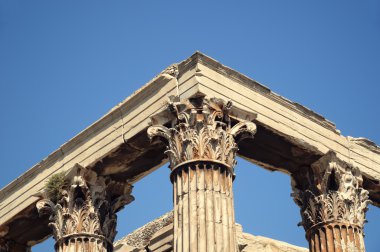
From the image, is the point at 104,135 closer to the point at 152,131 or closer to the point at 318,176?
the point at 152,131

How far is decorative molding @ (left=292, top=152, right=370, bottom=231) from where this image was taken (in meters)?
25.4

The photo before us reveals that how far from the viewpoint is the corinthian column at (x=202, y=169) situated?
22031mm

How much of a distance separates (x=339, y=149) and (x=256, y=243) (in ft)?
22.0

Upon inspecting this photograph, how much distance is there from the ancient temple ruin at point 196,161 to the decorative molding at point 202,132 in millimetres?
21

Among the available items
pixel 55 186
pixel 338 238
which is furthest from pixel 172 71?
pixel 338 238

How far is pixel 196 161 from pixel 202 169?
0.67ft

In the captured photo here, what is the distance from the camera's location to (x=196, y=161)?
2295 centimetres

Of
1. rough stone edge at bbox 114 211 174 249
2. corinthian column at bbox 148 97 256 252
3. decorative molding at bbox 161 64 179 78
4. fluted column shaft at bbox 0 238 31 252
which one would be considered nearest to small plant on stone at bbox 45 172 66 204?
fluted column shaft at bbox 0 238 31 252

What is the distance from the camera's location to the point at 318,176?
25.7 meters

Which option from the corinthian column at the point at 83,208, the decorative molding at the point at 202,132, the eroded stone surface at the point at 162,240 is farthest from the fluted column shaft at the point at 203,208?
the eroded stone surface at the point at 162,240

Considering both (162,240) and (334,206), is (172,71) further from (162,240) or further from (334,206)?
(162,240)

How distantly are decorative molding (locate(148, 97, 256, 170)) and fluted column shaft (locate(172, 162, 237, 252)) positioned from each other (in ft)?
0.86

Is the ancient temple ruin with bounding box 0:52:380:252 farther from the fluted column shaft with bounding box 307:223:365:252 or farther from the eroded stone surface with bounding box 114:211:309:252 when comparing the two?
the eroded stone surface with bounding box 114:211:309:252

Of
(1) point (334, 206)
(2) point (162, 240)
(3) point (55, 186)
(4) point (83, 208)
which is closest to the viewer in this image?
(1) point (334, 206)
